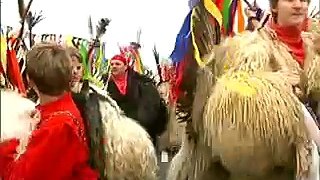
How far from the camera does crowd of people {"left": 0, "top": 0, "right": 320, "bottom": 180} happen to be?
5.57 ft

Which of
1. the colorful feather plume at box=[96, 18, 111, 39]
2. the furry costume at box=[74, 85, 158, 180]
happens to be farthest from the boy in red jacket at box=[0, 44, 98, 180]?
the colorful feather plume at box=[96, 18, 111, 39]

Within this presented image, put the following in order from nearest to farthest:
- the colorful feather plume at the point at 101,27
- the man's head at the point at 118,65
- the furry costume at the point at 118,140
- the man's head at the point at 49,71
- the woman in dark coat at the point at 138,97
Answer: the man's head at the point at 49,71 → the furry costume at the point at 118,140 → the woman in dark coat at the point at 138,97 → the colorful feather plume at the point at 101,27 → the man's head at the point at 118,65

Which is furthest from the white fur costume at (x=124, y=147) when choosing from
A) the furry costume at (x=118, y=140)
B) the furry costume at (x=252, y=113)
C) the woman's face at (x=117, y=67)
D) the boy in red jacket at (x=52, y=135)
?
the woman's face at (x=117, y=67)

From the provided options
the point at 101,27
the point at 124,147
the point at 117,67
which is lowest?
the point at 124,147

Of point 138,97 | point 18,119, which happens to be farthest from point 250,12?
point 138,97

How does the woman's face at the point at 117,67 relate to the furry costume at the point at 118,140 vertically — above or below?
above

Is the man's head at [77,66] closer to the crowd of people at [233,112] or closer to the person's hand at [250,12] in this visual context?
the crowd of people at [233,112]

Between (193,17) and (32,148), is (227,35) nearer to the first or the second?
(193,17)

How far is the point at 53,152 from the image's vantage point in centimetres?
187

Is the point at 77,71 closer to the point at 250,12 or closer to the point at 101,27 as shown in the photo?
the point at 101,27

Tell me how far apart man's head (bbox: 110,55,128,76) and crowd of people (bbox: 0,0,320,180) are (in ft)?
3.72

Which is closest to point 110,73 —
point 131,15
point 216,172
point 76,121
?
point 131,15

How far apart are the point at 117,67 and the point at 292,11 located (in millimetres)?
1620

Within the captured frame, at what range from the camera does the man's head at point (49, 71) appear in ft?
6.48
